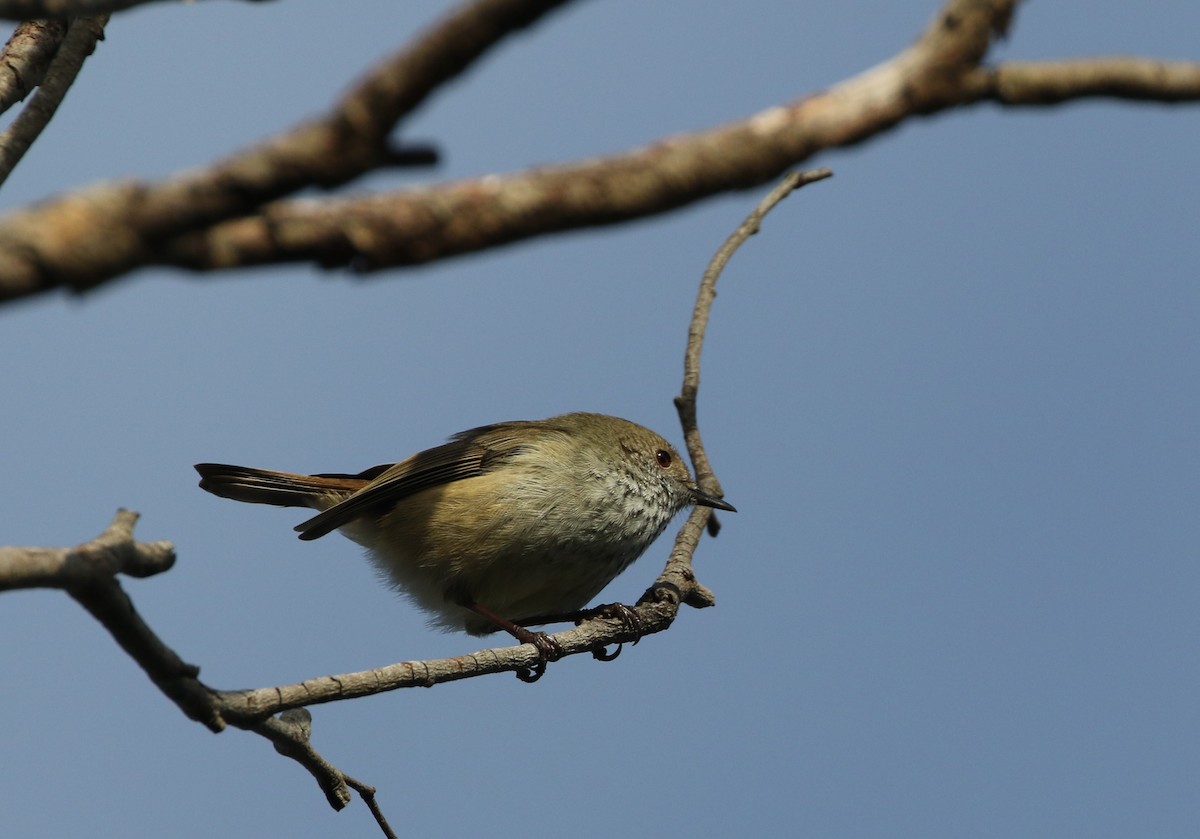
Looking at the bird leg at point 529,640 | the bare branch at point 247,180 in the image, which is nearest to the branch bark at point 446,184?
the bare branch at point 247,180

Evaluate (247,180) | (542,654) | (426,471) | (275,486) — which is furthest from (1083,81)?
(275,486)

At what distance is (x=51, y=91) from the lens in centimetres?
459

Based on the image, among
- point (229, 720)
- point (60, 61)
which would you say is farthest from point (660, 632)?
point (60, 61)

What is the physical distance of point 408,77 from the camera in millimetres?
1677

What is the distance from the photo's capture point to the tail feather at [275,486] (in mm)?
6645

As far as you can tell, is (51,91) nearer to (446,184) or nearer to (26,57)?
(26,57)

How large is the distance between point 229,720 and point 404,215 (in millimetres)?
2345

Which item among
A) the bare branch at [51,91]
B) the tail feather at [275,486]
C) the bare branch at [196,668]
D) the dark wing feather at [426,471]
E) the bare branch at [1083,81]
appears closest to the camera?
the bare branch at [1083,81]

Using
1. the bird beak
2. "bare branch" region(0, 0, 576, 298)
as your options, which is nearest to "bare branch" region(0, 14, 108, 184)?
"bare branch" region(0, 0, 576, 298)

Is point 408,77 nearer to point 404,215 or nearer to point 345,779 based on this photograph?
point 404,215

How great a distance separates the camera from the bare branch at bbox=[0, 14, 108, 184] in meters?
4.32

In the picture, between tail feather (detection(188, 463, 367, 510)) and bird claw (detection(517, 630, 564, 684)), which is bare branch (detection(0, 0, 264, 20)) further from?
tail feather (detection(188, 463, 367, 510))

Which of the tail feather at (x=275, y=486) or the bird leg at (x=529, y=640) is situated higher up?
the tail feather at (x=275, y=486)

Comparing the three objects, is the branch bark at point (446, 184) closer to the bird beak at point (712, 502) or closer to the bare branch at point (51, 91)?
the bare branch at point (51, 91)
